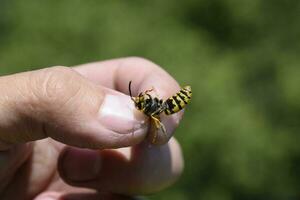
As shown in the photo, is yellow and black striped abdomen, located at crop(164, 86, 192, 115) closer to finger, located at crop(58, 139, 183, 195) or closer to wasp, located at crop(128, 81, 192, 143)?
wasp, located at crop(128, 81, 192, 143)

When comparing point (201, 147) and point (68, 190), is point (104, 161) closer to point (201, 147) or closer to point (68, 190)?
point (68, 190)

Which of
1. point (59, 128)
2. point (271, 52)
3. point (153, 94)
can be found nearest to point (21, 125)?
point (59, 128)

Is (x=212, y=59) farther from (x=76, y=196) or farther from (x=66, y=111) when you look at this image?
(x=66, y=111)

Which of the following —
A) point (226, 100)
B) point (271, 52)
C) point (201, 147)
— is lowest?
point (201, 147)

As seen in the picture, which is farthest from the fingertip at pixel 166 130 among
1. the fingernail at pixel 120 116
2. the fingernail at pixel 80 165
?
the fingernail at pixel 80 165

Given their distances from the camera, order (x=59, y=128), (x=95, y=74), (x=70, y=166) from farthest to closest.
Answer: (x=95, y=74) < (x=70, y=166) < (x=59, y=128)

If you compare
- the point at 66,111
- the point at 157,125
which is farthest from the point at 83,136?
the point at 157,125

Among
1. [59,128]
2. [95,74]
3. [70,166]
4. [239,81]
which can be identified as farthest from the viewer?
[239,81]
